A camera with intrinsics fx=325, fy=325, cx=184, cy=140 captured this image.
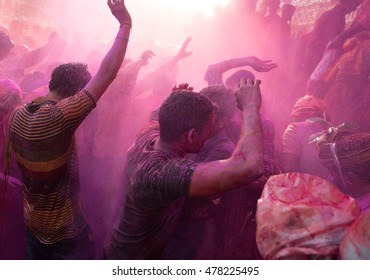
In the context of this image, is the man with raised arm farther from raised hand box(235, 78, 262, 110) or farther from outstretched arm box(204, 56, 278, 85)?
outstretched arm box(204, 56, 278, 85)

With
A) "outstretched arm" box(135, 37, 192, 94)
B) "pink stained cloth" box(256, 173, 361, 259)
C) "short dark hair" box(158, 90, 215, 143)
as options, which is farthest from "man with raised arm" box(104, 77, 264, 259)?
"outstretched arm" box(135, 37, 192, 94)

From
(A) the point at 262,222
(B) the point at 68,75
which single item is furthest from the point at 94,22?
(A) the point at 262,222

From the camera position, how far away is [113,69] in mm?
1826

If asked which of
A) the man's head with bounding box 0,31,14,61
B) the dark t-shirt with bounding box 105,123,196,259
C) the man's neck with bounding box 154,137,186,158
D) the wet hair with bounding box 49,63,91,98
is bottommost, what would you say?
the dark t-shirt with bounding box 105,123,196,259

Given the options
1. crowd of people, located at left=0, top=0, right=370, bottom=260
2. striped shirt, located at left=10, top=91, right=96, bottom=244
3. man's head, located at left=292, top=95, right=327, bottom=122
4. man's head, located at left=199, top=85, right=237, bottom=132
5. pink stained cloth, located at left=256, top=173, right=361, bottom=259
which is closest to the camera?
pink stained cloth, located at left=256, top=173, right=361, bottom=259

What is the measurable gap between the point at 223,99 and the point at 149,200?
0.92 meters

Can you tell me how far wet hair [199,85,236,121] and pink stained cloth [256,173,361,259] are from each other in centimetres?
90

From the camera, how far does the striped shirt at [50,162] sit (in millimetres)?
1766

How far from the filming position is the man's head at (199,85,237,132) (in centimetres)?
214

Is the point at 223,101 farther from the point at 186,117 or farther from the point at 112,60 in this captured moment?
the point at 112,60

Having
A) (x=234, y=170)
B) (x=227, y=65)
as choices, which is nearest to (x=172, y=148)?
(x=234, y=170)

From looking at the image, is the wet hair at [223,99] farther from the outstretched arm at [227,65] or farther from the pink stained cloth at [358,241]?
the pink stained cloth at [358,241]

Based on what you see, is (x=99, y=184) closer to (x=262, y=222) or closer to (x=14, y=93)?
(x=14, y=93)
